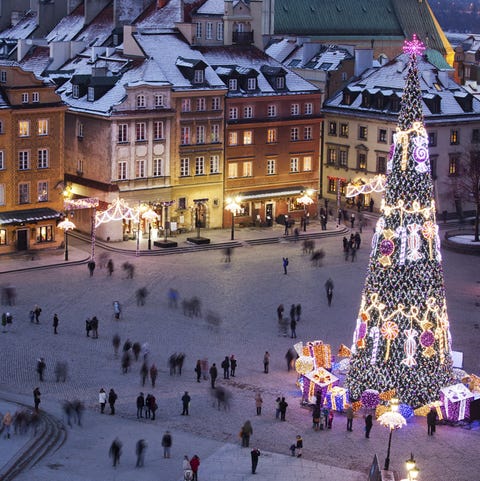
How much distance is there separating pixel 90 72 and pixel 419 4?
61.2 m

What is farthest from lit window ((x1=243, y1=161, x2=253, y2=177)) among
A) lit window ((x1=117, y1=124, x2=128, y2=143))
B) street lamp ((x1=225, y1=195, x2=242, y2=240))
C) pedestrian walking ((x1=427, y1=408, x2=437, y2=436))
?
pedestrian walking ((x1=427, y1=408, x2=437, y2=436))

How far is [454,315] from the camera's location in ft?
246

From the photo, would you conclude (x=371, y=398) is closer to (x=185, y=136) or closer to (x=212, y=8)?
(x=185, y=136)

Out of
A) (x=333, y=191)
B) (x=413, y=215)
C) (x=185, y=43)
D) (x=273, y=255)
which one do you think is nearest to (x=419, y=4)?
(x=333, y=191)

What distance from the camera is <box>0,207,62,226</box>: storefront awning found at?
87.9 meters

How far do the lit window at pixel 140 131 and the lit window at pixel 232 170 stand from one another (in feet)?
27.6

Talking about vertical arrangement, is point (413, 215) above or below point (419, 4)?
below

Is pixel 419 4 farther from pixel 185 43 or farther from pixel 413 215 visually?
Result: pixel 413 215

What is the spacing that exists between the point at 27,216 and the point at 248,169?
20.4 metres

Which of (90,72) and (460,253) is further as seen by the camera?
(90,72)

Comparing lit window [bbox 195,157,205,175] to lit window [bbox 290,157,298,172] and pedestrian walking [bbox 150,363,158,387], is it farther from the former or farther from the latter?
pedestrian walking [bbox 150,363,158,387]

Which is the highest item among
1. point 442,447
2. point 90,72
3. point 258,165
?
point 90,72

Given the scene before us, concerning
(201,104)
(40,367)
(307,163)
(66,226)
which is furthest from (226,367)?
(307,163)

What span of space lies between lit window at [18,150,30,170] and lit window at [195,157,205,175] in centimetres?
1437
